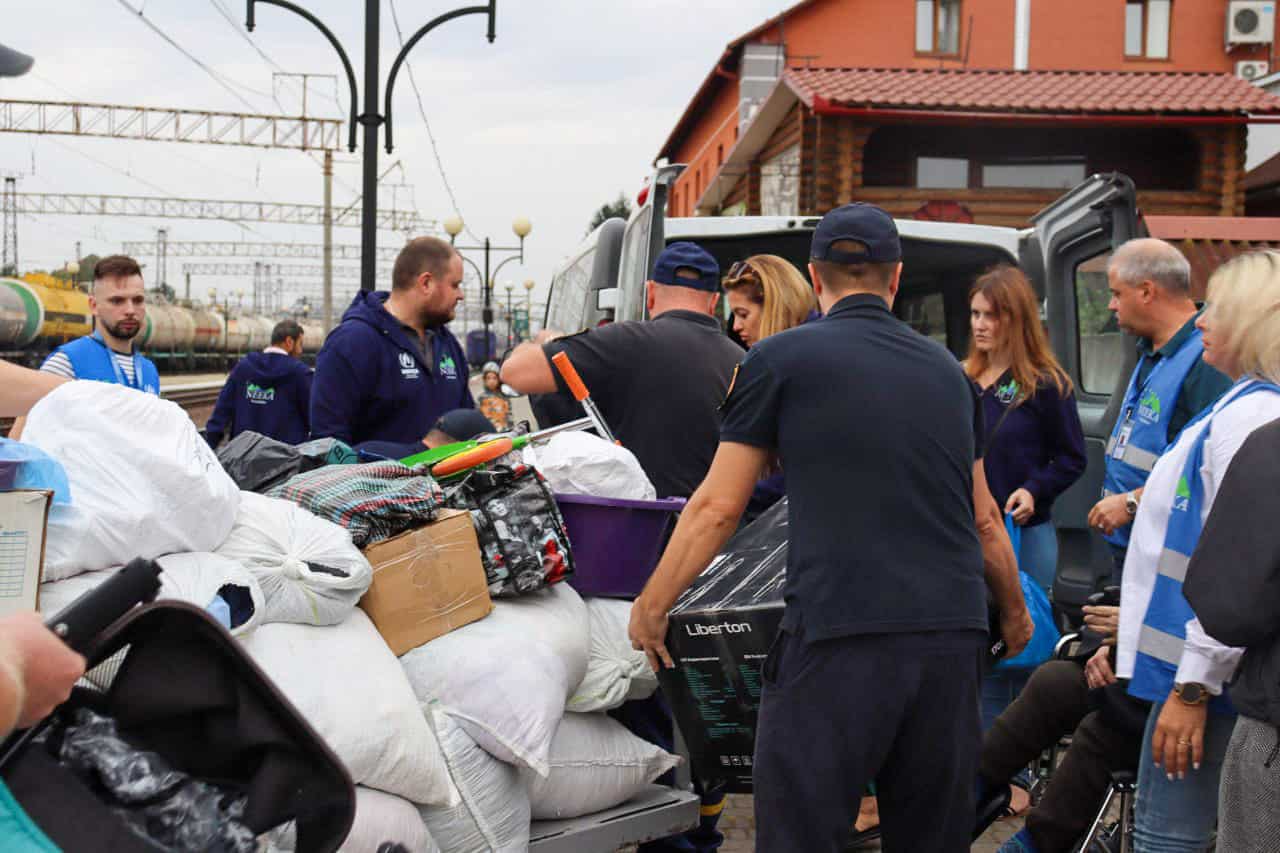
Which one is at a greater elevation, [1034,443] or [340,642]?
[1034,443]

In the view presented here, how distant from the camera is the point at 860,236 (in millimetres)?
3074

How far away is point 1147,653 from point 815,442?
1023 millimetres

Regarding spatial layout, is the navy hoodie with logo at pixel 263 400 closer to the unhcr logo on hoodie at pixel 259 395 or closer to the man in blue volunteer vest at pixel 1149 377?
the unhcr logo on hoodie at pixel 259 395

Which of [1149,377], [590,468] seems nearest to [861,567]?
[590,468]

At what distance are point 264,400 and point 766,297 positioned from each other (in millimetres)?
4516

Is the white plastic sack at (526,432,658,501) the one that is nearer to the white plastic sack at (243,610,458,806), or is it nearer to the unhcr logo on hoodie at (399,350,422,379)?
the white plastic sack at (243,610,458,806)

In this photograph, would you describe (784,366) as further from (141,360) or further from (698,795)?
(141,360)

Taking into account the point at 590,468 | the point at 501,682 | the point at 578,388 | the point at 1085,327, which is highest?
the point at 1085,327

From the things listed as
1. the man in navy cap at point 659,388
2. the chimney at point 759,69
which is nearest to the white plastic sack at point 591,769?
the man in navy cap at point 659,388

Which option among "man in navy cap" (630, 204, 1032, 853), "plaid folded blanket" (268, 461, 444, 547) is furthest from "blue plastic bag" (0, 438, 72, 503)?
"man in navy cap" (630, 204, 1032, 853)

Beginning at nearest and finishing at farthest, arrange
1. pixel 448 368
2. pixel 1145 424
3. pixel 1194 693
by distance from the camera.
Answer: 1. pixel 1194 693
2. pixel 1145 424
3. pixel 448 368

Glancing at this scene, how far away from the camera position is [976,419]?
323cm

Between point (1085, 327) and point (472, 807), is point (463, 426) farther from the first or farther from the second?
point (1085, 327)

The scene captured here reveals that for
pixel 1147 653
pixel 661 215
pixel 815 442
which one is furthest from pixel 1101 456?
pixel 815 442
